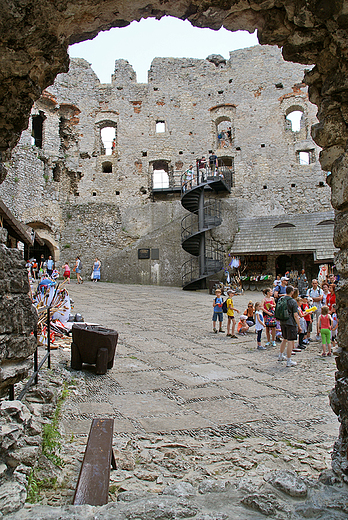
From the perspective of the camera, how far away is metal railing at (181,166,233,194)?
18.0 metres

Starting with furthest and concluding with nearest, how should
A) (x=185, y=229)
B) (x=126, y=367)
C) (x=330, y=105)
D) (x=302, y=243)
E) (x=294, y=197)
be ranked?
(x=294, y=197), (x=185, y=229), (x=302, y=243), (x=126, y=367), (x=330, y=105)

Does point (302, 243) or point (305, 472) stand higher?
point (302, 243)

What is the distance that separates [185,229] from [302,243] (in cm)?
545

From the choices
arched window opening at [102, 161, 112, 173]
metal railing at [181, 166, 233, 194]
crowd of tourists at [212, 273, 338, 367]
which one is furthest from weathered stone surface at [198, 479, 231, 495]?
arched window opening at [102, 161, 112, 173]

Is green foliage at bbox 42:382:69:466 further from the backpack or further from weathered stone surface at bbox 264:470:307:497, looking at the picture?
the backpack

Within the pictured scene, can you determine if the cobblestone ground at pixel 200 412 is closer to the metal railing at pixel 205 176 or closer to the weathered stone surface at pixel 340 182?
the weathered stone surface at pixel 340 182

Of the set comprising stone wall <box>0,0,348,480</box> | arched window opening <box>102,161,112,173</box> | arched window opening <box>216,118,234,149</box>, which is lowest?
stone wall <box>0,0,348,480</box>

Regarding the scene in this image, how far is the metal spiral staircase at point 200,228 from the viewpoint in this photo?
1706cm

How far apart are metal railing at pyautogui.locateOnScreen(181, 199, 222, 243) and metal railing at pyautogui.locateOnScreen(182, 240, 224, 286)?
1.09m

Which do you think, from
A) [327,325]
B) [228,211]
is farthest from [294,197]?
[327,325]

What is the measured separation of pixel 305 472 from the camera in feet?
9.39

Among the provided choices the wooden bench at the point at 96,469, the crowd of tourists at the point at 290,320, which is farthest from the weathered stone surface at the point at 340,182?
the crowd of tourists at the point at 290,320

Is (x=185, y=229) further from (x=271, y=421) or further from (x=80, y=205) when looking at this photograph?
(x=271, y=421)

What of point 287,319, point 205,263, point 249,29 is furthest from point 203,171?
point 249,29
